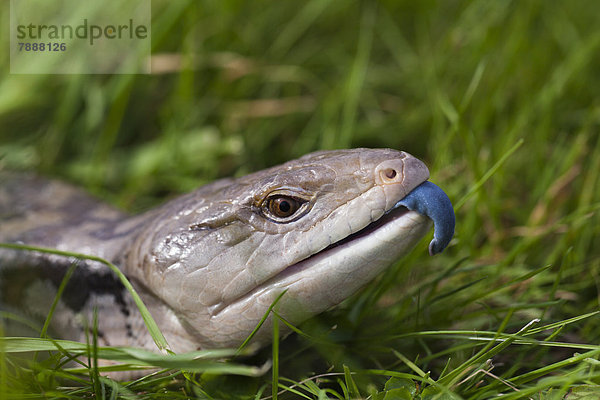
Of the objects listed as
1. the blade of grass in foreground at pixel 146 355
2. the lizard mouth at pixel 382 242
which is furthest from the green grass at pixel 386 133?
the lizard mouth at pixel 382 242

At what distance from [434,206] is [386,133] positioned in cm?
213

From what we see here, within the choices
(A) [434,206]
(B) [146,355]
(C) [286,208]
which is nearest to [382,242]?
(A) [434,206]

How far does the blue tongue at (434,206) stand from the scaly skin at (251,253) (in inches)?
0.8

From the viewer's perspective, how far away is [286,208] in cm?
224

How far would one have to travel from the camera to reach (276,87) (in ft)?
14.5

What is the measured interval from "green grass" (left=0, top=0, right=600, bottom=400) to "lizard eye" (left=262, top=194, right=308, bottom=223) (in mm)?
454

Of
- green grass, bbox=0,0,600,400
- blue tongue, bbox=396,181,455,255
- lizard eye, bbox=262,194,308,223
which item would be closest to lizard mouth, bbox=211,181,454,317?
blue tongue, bbox=396,181,455,255

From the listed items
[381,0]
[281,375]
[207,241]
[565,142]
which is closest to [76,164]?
[207,241]

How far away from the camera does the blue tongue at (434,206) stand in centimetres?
208

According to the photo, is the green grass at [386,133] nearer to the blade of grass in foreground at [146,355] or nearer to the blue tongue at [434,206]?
the blade of grass in foreground at [146,355]

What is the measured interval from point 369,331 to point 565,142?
6.68ft

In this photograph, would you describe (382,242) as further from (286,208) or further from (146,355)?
(146,355)

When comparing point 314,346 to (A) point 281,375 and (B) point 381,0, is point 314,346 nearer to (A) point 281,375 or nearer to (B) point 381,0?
(A) point 281,375

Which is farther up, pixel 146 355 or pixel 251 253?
pixel 251 253
